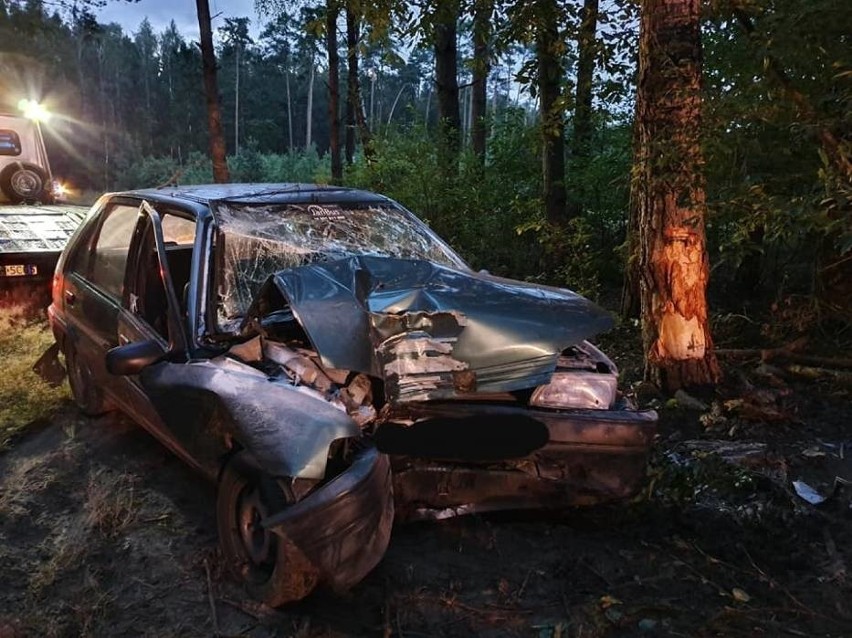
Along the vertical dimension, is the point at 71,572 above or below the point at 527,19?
below

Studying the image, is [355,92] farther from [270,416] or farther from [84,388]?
[270,416]

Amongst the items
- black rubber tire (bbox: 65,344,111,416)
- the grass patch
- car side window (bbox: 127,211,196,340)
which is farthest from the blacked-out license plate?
car side window (bbox: 127,211,196,340)

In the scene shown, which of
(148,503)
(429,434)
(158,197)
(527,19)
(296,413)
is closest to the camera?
(296,413)

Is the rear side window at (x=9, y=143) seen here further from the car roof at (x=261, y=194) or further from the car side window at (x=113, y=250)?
the car roof at (x=261, y=194)

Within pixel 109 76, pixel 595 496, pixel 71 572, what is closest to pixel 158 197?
pixel 71 572

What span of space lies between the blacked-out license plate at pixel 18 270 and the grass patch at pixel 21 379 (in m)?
0.40

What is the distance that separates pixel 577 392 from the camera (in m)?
2.99

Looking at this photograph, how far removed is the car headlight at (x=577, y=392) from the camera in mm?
2947

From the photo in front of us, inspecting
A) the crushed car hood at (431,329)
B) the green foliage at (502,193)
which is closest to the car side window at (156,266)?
the crushed car hood at (431,329)

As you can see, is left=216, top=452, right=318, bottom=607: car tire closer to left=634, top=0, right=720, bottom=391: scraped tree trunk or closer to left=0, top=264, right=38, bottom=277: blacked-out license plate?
left=634, top=0, right=720, bottom=391: scraped tree trunk

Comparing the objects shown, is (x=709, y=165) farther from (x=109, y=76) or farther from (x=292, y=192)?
(x=109, y=76)

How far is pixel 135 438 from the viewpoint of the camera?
445cm

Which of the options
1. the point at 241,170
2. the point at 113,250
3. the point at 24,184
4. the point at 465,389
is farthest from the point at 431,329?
the point at 241,170

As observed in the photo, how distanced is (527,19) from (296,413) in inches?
195
